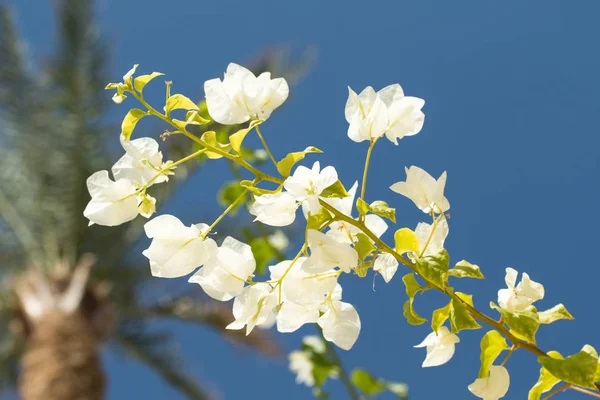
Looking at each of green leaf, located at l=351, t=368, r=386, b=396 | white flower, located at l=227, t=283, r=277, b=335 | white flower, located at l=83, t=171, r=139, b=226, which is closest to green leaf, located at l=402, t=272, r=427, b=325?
white flower, located at l=227, t=283, r=277, b=335

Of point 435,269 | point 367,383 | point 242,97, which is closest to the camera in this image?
point 435,269

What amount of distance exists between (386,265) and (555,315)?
0.12m

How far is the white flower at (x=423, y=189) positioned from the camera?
0.49 m

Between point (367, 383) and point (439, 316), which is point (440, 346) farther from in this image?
point (367, 383)

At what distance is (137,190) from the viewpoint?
51 cm

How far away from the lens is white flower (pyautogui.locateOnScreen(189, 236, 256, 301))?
50 centimetres

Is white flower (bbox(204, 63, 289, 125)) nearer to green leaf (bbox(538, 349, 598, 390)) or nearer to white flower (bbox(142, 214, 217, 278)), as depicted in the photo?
white flower (bbox(142, 214, 217, 278))

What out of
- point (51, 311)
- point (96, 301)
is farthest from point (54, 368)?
point (96, 301)

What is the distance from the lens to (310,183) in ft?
1.49

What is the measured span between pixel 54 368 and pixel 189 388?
6.67 ft

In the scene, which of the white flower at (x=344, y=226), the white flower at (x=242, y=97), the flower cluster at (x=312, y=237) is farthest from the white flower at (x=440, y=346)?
the white flower at (x=242, y=97)

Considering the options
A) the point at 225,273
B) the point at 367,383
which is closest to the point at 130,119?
the point at 225,273

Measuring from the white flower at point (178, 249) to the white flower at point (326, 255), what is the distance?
87 mm

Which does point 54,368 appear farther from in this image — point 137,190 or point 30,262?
point 137,190
